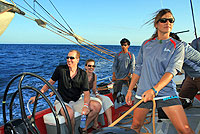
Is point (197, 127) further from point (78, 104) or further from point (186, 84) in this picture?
point (78, 104)

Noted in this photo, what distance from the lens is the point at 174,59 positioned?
5.55ft

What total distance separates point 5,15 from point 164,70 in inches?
67.4

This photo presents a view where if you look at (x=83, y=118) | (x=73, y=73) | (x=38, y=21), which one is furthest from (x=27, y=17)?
(x=83, y=118)

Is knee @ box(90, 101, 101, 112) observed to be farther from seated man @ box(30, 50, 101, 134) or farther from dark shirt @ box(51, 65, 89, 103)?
dark shirt @ box(51, 65, 89, 103)

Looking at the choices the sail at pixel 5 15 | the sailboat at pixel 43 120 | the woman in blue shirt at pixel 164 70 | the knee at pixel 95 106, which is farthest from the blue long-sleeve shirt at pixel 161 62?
the sail at pixel 5 15

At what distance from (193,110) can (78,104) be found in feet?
7.97

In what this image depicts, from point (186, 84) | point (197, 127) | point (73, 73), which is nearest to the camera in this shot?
point (73, 73)

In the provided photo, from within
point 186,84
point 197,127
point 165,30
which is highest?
point 165,30

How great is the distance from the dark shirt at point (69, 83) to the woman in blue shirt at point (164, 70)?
98cm

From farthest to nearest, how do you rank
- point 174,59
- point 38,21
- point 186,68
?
point 38,21
point 186,68
point 174,59

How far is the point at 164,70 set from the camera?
1.77 metres

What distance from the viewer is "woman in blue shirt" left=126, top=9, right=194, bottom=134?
1646 millimetres

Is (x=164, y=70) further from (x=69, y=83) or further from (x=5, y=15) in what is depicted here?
(x=5, y=15)

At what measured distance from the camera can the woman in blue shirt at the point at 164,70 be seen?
5.40 ft
